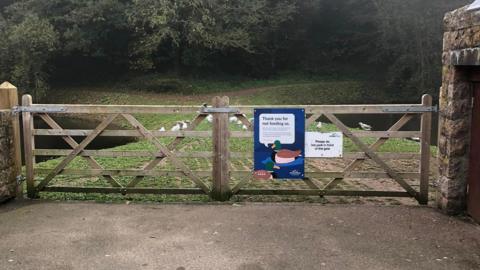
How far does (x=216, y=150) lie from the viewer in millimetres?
6949

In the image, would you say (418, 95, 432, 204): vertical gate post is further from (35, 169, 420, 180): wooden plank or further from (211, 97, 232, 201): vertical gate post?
(211, 97, 232, 201): vertical gate post

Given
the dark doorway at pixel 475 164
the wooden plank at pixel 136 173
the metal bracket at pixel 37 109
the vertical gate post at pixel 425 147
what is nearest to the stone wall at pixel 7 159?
the metal bracket at pixel 37 109

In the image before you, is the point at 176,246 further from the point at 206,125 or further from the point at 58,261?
the point at 206,125

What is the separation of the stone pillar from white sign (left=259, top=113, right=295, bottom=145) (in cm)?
359

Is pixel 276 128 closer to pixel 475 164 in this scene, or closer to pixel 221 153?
pixel 221 153

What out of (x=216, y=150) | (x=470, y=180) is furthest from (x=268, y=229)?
(x=470, y=180)

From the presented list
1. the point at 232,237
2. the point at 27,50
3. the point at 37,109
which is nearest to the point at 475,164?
the point at 232,237

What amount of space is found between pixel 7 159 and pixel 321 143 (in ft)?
14.5

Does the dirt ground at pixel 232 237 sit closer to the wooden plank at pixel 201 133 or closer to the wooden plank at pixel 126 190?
the wooden plank at pixel 126 190

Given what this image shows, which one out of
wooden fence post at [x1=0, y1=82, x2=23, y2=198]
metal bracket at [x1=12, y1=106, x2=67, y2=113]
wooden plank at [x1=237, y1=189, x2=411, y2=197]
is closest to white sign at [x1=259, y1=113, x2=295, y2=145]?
wooden plank at [x1=237, y1=189, x2=411, y2=197]

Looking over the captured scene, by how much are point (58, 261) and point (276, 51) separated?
42.8 meters

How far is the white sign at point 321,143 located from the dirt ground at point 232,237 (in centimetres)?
73

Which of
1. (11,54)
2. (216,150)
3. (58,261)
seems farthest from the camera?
(11,54)

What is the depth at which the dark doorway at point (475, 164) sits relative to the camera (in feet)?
19.8
